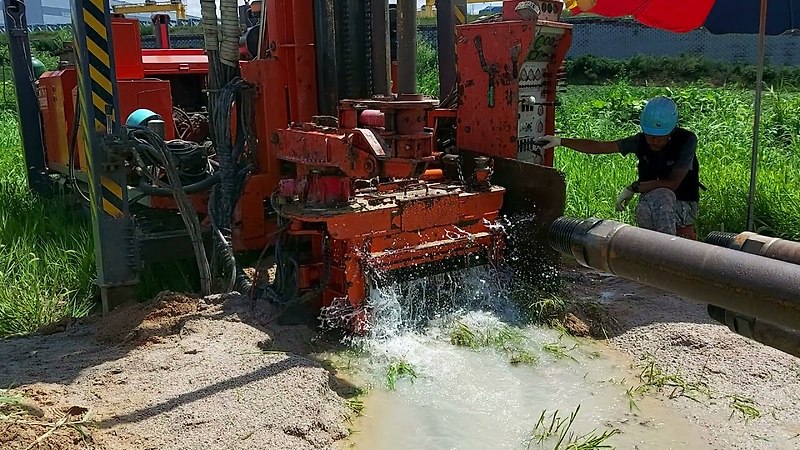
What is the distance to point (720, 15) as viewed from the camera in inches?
250

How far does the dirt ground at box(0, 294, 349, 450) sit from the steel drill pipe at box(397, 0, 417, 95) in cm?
155

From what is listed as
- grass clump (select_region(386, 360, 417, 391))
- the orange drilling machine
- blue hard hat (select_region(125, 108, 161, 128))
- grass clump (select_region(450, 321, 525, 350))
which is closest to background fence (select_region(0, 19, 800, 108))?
the orange drilling machine

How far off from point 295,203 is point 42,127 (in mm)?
4036

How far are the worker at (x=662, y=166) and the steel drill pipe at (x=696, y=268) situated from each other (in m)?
3.77

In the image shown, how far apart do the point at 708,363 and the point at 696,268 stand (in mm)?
3120

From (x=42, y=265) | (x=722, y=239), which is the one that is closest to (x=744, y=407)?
(x=722, y=239)

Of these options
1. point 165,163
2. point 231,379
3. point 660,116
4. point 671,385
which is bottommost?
point 671,385

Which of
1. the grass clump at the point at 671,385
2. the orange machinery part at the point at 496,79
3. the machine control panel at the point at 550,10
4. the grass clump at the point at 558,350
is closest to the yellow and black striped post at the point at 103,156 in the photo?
the orange machinery part at the point at 496,79

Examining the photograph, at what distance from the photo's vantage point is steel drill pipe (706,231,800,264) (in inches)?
59.7

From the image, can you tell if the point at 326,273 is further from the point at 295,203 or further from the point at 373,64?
the point at 373,64

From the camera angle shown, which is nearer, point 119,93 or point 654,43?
point 119,93

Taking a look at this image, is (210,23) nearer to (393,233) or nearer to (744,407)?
(393,233)

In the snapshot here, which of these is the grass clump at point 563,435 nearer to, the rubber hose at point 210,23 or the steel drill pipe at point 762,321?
the steel drill pipe at point 762,321

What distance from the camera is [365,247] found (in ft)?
14.1
